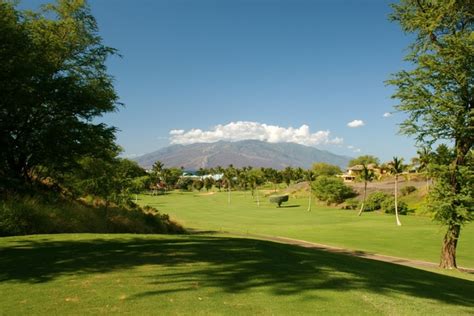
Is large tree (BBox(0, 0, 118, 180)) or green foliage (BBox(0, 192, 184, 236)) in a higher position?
large tree (BBox(0, 0, 118, 180))

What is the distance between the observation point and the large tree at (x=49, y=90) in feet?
46.8

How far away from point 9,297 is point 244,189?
16441 cm

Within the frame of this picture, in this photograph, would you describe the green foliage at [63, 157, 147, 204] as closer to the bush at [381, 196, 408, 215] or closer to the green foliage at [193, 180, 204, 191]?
the bush at [381, 196, 408, 215]

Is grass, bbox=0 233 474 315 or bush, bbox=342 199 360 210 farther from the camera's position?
bush, bbox=342 199 360 210

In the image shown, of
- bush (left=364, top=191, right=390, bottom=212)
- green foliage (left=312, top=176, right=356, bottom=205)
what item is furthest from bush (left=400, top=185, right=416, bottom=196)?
green foliage (left=312, top=176, right=356, bottom=205)

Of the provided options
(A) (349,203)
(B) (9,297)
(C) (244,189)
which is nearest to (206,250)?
(B) (9,297)

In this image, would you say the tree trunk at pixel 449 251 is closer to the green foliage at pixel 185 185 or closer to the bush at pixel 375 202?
the bush at pixel 375 202

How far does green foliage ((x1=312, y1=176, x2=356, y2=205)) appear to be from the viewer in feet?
298

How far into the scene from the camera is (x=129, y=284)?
26.2ft

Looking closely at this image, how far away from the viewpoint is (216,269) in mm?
9484

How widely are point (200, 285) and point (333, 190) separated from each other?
8601 cm

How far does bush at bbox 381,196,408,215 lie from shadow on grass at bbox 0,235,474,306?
64.7 meters

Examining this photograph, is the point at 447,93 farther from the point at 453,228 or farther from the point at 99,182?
the point at 99,182

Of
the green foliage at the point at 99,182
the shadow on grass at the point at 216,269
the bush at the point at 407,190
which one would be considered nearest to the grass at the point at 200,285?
the shadow on grass at the point at 216,269
